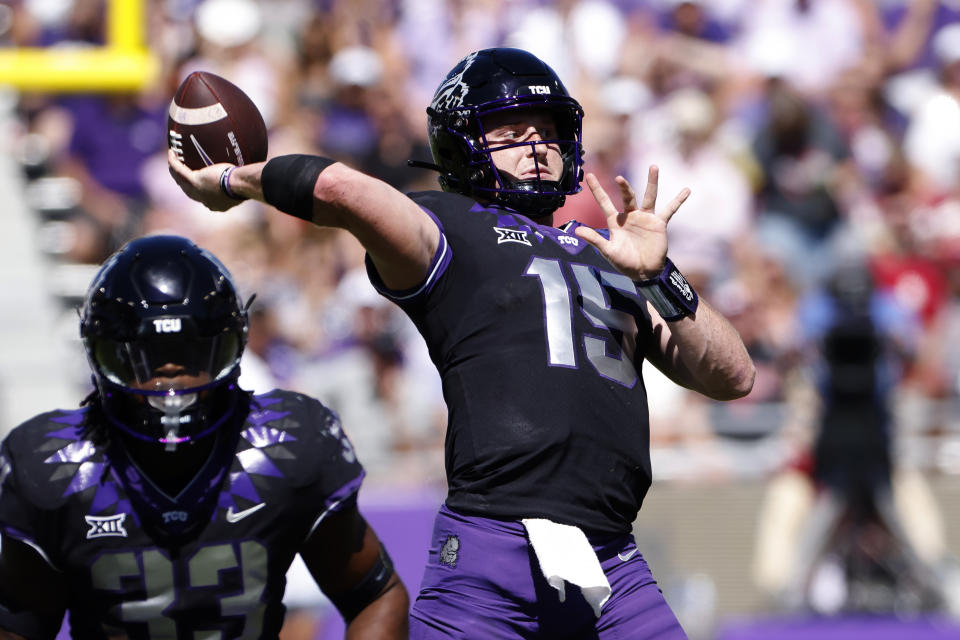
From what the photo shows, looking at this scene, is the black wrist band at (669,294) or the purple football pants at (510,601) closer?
the purple football pants at (510,601)

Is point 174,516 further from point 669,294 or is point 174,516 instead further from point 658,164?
point 658,164

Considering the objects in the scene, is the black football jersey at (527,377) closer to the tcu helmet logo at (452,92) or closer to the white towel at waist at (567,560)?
the white towel at waist at (567,560)

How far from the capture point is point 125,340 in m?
2.90

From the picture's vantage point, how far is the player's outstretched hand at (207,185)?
9.89 ft

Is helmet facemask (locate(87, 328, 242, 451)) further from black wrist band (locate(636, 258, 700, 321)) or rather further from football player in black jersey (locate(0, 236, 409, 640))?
black wrist band (locate(636, 258, 700, 321))

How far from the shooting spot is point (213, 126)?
3.21 meters

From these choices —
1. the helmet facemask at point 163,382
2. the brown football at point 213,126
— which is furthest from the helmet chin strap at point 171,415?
the brown football at point 213,126

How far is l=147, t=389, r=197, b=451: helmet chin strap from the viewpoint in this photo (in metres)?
2.87

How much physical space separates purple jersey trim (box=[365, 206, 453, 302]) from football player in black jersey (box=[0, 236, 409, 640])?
30 cm

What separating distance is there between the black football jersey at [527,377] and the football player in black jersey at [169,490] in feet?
0.96

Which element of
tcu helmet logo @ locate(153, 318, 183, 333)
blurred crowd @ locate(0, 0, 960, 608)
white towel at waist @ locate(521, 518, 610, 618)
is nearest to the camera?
white towel at waist @ locate(521, 518, 610, 618)

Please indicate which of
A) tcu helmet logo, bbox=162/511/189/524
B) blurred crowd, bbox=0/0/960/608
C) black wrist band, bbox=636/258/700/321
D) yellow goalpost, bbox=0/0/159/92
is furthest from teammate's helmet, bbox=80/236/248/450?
yellow goalpost, bbox=0/0/159/92

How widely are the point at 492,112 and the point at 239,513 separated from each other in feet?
3.49

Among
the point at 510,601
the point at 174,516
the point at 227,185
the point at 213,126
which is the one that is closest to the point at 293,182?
the point at 227,185
